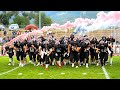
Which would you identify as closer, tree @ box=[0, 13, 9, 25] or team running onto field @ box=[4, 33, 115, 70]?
team running onto field @ box=[4, 33, 115, 70]

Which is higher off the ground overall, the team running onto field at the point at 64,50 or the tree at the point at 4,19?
the tree at the point at 4,19

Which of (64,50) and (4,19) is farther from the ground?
(4,19)

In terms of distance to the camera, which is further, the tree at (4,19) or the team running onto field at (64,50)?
the tree at (4,19)

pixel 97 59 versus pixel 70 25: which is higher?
pixel 70 25

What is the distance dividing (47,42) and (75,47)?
1309mm

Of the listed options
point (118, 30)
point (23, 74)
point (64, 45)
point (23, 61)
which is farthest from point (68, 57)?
point (118, 30)

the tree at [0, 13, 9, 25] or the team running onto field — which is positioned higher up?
the tree at [0, 13, 9, 25]

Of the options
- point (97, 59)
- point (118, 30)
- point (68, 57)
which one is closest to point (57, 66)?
point (68, 57)

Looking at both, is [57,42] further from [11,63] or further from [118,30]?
[118,30]

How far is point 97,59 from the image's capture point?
1711 centimetres

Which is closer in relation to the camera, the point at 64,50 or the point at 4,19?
the point at 64,50
